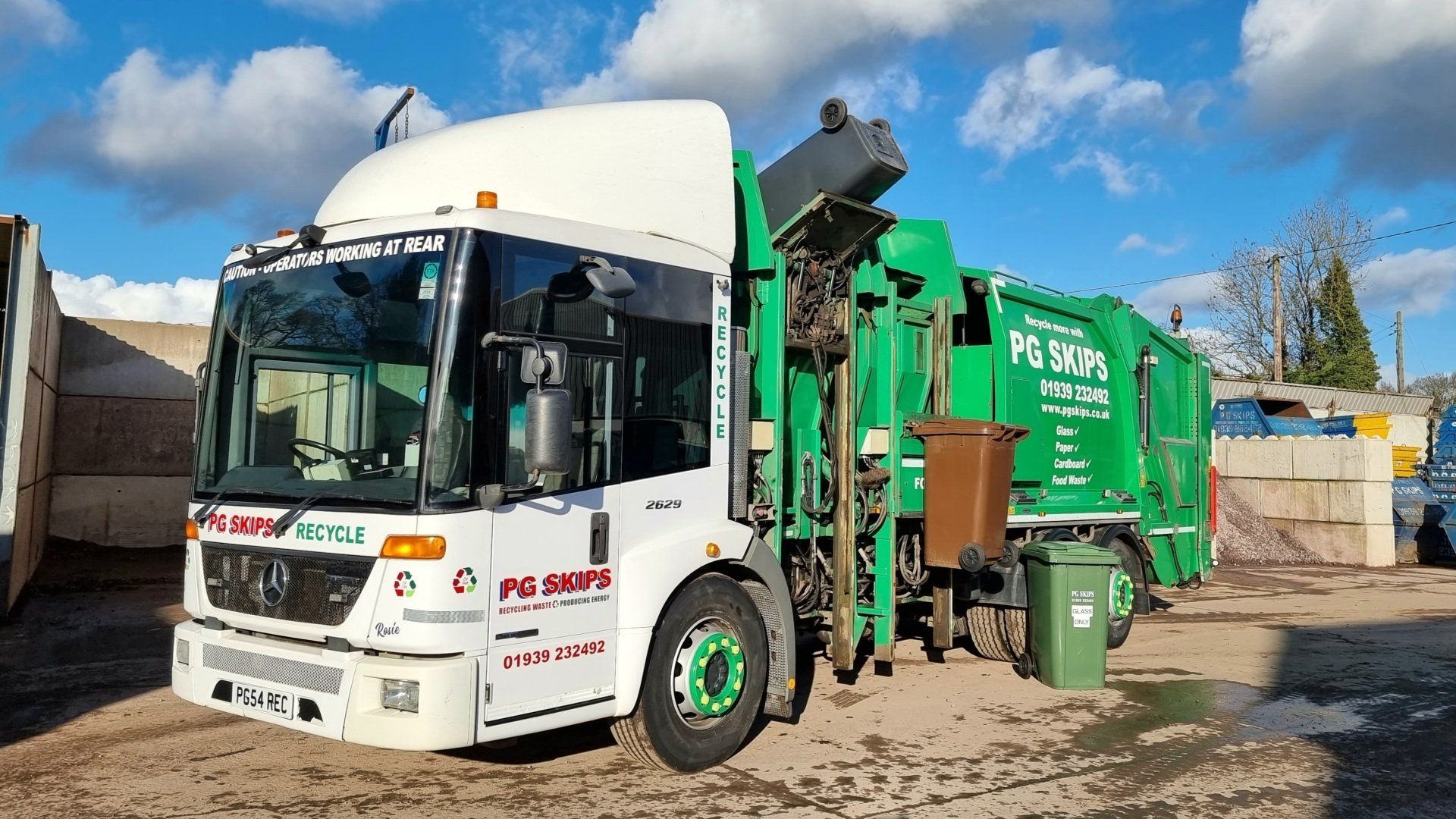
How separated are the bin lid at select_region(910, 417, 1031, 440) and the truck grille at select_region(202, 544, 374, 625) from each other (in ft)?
13.0

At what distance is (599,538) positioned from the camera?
4.79 metres

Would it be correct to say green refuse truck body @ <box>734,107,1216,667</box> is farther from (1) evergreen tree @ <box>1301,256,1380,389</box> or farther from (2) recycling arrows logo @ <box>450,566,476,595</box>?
(1) evergreen tree @ <box>1301,256,1380,389</box>

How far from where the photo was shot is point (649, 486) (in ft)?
16.6

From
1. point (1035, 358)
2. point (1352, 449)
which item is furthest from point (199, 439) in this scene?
point (1352, 449)

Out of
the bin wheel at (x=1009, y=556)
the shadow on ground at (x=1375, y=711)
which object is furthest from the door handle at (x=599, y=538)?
the shadow on ground at (x=1375, y=711)

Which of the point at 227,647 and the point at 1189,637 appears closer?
the point at 227,647

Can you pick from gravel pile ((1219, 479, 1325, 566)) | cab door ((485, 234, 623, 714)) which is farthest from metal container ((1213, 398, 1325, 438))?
cab door ((485, 234, 623, 714))

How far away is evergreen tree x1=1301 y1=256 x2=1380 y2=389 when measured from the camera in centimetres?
3744

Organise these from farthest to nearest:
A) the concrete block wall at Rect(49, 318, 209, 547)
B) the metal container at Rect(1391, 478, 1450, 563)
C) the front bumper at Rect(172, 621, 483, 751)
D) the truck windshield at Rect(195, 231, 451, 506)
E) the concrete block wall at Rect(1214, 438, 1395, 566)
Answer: the metal container at Rect(1391, 478, 1450, 563) < the concrete block wall at Rect(1214, 438, 1395, 566) < the concrete block wall at Rect(49, 318, 209, 547) < the truck windshield at Rect(195, 231, 451, 506) < the front bumper at Rect(172, 621, 483, 751)

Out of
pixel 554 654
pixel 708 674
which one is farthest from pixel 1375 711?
pixel 554 654

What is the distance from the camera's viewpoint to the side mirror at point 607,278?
4.64 m

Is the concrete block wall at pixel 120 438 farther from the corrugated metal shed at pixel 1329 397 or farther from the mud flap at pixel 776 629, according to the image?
the corrugated metal shed at pixel 1329 397

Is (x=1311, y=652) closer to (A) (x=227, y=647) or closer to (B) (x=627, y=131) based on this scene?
(B) (x=627, y=131)

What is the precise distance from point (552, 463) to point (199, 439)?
2.00 metres
